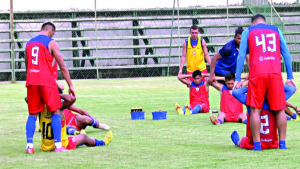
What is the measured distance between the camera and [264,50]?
27.3ft

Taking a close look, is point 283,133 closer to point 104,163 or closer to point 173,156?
point 173,156

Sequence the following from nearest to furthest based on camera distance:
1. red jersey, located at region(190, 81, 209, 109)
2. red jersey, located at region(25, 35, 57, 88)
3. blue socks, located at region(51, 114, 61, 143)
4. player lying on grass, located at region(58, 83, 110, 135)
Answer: blue socks, located at region(51, 114, 61, 143) → red jersey, located at region(25, 35, 57, 88) → player lying on grass, located at region(58, 83, 110, 135) → red jersey, located at region(190, 81, 209, 109)

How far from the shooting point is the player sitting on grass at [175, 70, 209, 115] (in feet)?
47.3

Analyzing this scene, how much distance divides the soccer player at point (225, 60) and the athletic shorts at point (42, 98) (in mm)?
5286

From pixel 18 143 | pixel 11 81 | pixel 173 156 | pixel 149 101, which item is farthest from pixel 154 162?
pixel 11 81

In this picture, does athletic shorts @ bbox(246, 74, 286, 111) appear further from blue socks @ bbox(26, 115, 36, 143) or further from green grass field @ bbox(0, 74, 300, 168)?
blue socks @ bbox(26, 115, 36, 143)

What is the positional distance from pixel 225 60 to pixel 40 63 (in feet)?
20.0

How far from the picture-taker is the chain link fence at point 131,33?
3278 centimetres

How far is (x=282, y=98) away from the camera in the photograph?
8.35m

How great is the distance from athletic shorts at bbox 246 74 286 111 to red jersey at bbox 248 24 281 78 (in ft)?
0.25

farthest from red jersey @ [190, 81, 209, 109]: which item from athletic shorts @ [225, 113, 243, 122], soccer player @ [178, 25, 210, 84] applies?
athletic shorts @ [225, 113, 243, 122]

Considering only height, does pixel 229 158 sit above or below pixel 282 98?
below

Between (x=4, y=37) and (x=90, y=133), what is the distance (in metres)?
23.7

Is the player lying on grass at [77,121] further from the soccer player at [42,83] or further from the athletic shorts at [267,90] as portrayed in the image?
the athletic shorts at [267,90]
